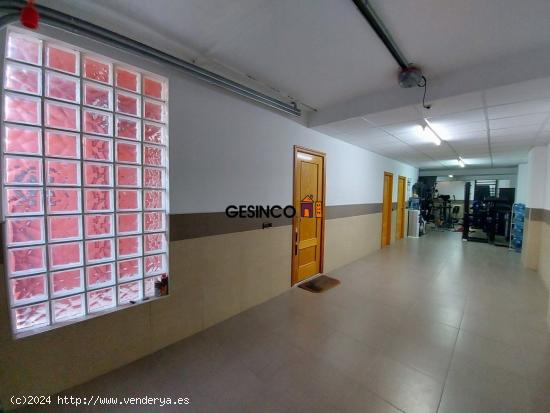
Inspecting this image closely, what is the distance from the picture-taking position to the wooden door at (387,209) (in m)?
6.27

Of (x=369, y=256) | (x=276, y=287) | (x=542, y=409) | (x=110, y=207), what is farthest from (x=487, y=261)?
(x=110, y=207)

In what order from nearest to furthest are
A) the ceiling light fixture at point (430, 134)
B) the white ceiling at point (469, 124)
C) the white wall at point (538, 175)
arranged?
the white ceiling at point (469, 124) < the ceiling light fixture at point (430, 134) < the white wall at point (538, 175)

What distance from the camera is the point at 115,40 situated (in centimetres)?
161

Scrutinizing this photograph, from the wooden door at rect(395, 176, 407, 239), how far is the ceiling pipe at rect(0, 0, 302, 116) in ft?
20.8

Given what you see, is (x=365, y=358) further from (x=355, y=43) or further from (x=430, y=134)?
(x=430, y=134)

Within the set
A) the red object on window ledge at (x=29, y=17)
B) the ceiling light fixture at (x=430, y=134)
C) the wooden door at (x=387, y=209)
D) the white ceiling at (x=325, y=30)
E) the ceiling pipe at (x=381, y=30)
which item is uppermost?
the white ceiling at (x=325, y=30)

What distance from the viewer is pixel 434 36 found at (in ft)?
5.62

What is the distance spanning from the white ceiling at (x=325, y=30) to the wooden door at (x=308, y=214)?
1451 mm

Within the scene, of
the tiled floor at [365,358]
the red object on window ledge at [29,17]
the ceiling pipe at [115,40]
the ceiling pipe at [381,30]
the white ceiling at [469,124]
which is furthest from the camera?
the white ceiling at [469,124]

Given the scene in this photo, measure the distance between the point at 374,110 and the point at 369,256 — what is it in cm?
367

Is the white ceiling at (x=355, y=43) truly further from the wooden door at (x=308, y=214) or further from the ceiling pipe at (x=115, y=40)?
the wooden door at (x=308, y=214)

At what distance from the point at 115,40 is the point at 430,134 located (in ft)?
14.0

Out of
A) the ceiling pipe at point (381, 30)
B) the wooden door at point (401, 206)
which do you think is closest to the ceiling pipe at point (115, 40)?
the ceiling pipe at point (381, 30)

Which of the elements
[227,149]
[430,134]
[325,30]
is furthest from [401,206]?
[325,30]
